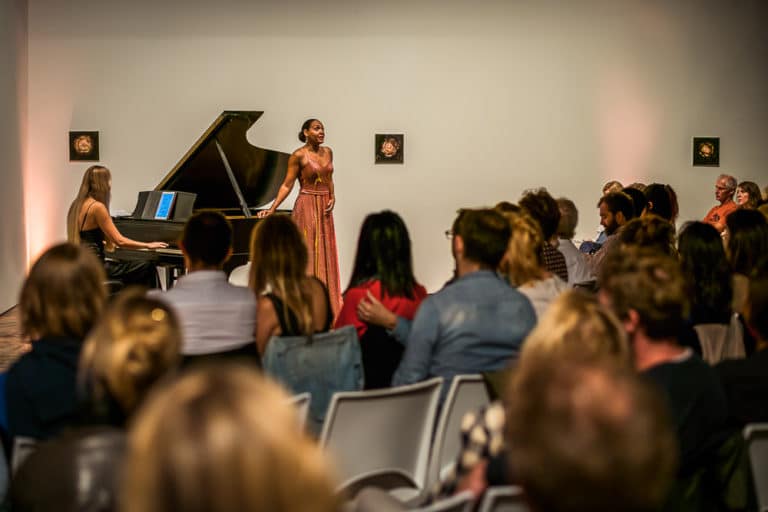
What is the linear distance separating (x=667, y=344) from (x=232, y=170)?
19.7 ft

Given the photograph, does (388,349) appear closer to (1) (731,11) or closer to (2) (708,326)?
(2) (708,326)

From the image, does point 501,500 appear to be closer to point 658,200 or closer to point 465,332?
point 465,332

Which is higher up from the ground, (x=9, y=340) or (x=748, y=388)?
(x=748, y=388)

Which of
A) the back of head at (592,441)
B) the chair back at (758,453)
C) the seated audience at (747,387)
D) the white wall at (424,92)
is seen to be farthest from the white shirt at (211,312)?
the white wall at (424,92)

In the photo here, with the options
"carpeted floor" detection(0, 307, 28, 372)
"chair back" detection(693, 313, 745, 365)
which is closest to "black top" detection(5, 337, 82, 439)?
"chair back" detection(693, 313, 745, 365)

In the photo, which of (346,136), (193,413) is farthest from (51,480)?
(346,136)

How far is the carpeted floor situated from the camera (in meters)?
6.43

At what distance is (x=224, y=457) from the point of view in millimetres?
877

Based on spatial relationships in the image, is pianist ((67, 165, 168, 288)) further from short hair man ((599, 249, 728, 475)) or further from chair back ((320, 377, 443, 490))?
short hair man ((599, 249, 728, 475))

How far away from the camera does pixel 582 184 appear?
395 inches

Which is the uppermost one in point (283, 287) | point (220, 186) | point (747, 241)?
point (220, 186)

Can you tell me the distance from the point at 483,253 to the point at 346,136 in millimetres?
6969

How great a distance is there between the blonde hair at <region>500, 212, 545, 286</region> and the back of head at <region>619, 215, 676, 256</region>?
648mm

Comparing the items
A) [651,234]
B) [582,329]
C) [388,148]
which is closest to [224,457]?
[582,329]
